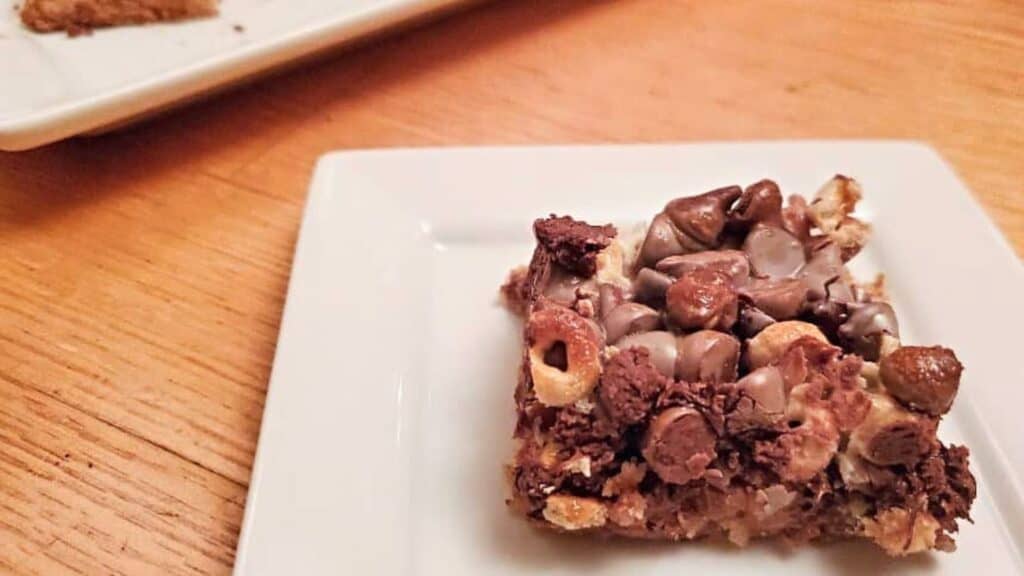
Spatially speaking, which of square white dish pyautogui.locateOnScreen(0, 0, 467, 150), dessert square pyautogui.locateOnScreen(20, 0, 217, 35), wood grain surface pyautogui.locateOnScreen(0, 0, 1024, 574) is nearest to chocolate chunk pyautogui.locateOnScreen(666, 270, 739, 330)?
wood grain surface pyautogui.locateOnScreen(0, 0, 1024, 574)

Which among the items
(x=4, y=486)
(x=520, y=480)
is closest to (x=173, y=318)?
(x=4, y=486)

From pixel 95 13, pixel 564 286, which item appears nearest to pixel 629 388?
pixel 564 286

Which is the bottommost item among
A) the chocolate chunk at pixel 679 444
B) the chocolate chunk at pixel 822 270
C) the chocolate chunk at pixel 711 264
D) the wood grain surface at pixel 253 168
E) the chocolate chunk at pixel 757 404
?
the wood grain surface at pixel 253 168

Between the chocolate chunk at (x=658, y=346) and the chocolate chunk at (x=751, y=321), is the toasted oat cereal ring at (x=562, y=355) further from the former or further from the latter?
the chocolate chunk at (x=751, y=321)

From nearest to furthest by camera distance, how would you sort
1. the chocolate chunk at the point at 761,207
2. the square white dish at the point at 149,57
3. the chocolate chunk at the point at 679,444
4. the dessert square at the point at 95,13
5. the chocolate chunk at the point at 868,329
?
1. the chocolate chunk at the point at 679,444
2. the chocolate chunk at the point at 868,329
3. the chocolate chunk at the point at 761,207
4. the square white dish at the point at 149,57
5. the dessert square at the point at 95,13

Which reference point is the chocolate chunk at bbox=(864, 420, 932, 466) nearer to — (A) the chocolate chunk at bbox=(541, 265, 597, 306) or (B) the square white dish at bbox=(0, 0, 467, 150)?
(A) the chocolate chunk at bbox=(541, 265, 597, 306)

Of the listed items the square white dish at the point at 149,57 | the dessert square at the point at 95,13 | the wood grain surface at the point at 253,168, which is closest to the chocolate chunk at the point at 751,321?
the wood grain surface at the point at 253,168

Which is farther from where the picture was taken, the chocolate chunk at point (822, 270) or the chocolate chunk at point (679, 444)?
the chocolate chunk at point (822, 270)

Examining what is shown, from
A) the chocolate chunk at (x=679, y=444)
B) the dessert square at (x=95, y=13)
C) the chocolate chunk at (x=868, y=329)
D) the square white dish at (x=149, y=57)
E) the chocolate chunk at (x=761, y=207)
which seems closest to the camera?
the chocolate chunk at (x=679, y=444)

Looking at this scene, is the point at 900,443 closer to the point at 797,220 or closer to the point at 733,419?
the point at 733,419
